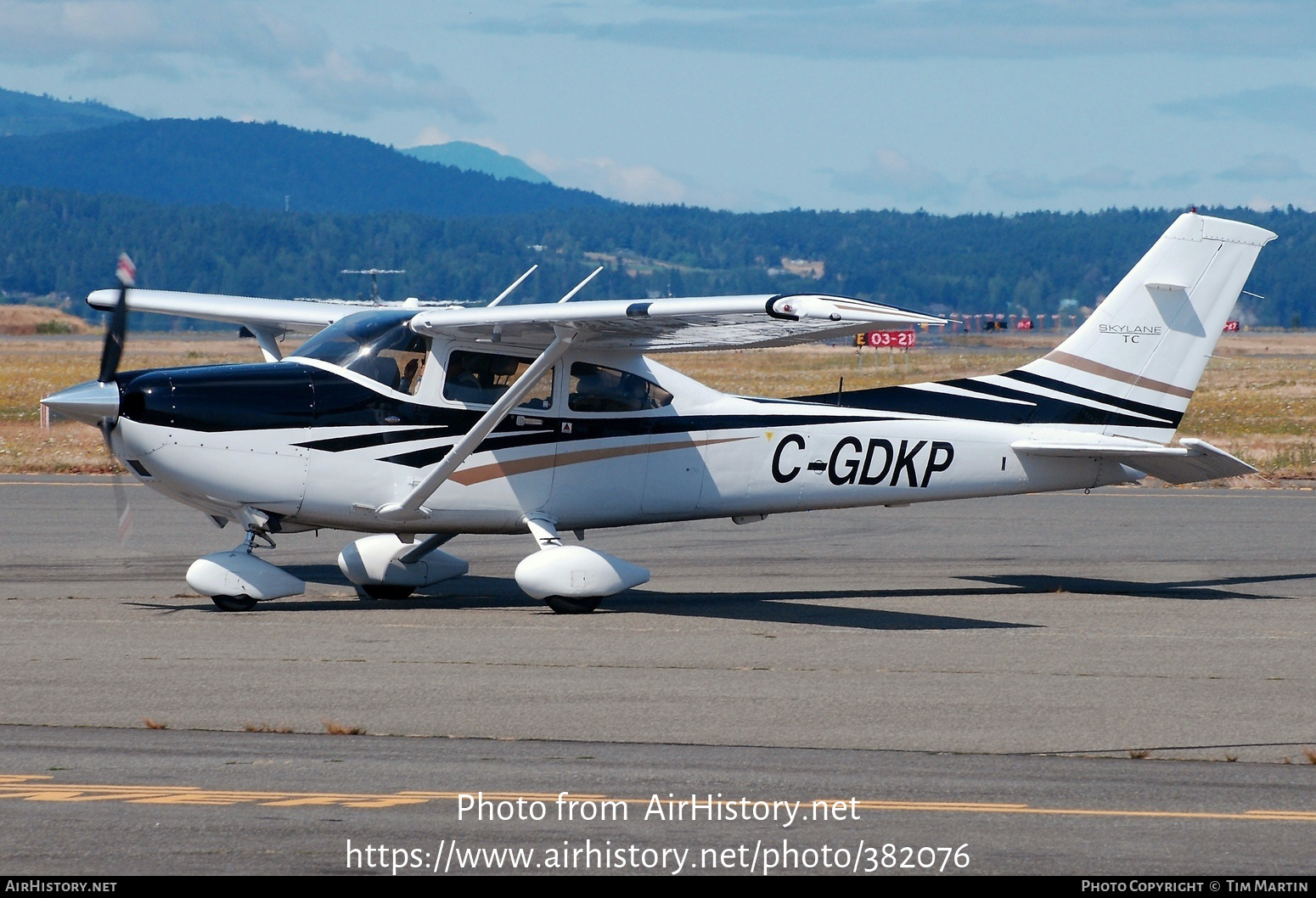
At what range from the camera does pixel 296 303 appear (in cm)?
1441

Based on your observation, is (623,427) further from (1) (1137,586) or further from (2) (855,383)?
(2) (855,383)

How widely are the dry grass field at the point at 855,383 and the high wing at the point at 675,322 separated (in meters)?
13.6

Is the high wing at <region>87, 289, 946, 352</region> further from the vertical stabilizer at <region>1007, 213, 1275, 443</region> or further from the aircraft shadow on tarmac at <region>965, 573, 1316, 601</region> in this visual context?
the aircraft shadow on tarmac at <region>965, 573, 1316, 601</region>

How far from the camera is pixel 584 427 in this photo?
12.2 meters

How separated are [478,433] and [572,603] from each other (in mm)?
1494

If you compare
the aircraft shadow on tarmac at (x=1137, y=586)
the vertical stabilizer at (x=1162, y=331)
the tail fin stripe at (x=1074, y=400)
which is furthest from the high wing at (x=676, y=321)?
the aircraft shadow on tarmac at (x=1137, y=586)

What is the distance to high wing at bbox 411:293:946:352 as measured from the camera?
9.65m

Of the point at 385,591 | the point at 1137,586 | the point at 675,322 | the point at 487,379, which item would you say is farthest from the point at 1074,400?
the point at 385,591

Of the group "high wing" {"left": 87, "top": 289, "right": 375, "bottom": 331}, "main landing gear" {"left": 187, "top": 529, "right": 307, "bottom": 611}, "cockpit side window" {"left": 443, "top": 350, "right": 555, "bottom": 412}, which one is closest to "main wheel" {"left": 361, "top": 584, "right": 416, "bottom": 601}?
"main landing gear" {"left": 187, "top": 529, "right": 307, "bottom": 611}

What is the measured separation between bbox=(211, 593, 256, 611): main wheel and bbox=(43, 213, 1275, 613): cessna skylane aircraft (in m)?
0.03

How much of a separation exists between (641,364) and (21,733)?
6129mm

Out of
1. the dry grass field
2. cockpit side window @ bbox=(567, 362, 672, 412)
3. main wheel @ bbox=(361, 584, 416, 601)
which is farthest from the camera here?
the dry grass field
